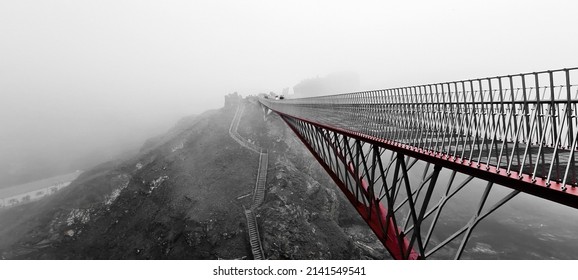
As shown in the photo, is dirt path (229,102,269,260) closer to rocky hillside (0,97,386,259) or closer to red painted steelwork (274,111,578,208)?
rocky hillside (0,97,386,259)

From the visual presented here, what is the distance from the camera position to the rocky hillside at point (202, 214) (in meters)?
30.5

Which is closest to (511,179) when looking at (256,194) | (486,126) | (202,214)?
(486,126)

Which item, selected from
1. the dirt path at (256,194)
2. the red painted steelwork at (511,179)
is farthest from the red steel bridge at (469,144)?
the dirt path at (256,194)

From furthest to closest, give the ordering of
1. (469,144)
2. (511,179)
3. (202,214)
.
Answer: (202,214), (469,144), (511,179)

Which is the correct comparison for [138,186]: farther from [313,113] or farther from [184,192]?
[313,113]

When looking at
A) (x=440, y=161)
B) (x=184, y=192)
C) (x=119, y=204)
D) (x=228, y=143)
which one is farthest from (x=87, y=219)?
(x=440, y=161)

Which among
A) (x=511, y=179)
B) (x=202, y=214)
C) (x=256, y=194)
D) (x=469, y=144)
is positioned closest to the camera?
(x=511, y=179)

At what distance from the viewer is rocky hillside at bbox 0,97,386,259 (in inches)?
1199

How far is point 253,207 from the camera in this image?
34.2 meters

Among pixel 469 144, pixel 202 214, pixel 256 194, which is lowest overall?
pixel 202 214

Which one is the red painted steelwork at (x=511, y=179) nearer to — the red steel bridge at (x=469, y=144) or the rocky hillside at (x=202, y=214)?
the red steel bridge at (x=469, y=144)

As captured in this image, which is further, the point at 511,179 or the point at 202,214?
the point at 202,214

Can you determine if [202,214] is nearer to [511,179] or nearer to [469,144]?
[469,144]

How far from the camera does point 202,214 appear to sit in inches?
1318
